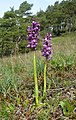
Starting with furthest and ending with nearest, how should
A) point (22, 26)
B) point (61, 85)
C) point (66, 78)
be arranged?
point (22, 26), point (66, 78), point (61, 85)

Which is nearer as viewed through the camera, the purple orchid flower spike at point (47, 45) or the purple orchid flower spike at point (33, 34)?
the purple orchid flower spike at point (33, 34)

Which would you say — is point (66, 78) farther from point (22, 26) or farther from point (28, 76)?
point (22, 26)

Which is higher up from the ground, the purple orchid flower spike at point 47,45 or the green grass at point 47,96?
the purple orchid flower spike at point 47,45

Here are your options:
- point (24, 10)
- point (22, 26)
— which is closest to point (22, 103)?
point (22, 26)

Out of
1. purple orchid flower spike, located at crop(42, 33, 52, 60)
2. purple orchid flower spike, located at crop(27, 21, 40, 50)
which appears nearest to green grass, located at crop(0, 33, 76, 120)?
purple orchid flower spike, located at crop(42, 33, 52, 60)

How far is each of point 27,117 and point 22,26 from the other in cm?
3526

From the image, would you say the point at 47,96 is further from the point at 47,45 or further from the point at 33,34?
the point at 33,34

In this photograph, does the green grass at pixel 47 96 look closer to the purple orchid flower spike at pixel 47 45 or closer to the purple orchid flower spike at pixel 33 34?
the purple orchid flower spike at pixel 47 45

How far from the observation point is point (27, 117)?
353 centimetres

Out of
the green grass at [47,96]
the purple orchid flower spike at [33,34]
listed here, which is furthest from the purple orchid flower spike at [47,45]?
the green grass at [47,96]

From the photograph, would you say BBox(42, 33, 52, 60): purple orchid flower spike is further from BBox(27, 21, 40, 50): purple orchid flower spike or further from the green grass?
the green grass

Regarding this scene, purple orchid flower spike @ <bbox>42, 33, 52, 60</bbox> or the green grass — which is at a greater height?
purple orchid flower spike @ <bbox>42, 33, 52, 60</bbox>

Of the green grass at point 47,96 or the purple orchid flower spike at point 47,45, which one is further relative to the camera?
the purple orchid flower spike at point 47,45

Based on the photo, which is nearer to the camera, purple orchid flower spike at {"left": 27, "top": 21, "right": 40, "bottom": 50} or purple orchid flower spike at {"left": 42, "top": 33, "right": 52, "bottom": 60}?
purple orchid flower spike at {"left": 27, "top": 21, "right": 40, "bottom": 50}
